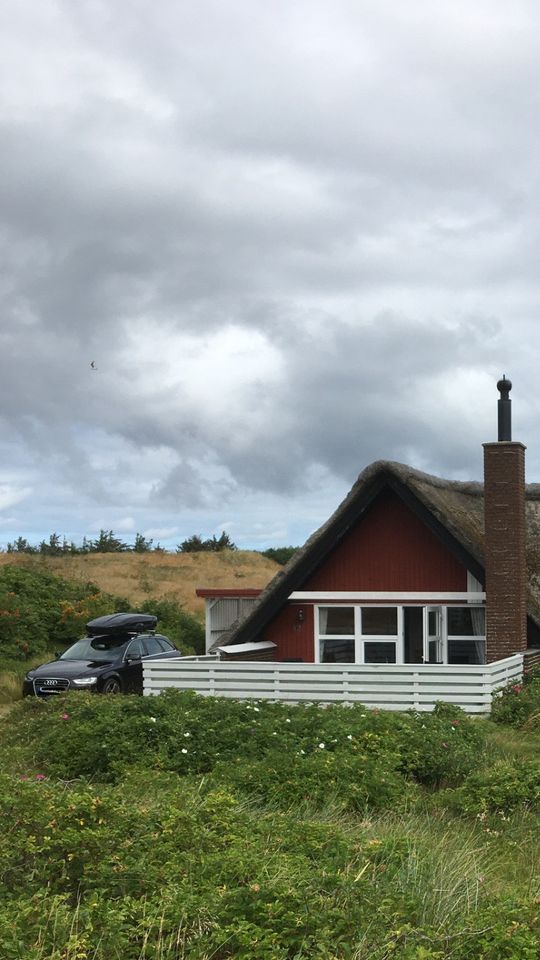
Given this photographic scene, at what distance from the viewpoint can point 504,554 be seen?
20.9m

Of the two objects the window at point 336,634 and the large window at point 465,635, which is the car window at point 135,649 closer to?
the window at point 336,634

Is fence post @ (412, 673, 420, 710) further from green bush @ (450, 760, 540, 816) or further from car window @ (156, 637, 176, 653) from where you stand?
car window @ (156, 637, 176, 653)

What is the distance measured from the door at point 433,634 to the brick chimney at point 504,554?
47.2 inches

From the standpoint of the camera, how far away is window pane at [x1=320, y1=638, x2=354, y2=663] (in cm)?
2286

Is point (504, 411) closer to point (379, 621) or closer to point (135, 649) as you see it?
point (379, 621)

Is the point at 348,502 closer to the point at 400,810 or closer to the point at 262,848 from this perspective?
the point at 400,810

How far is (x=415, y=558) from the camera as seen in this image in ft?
73.6

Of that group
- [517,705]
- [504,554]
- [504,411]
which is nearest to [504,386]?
[504,411]

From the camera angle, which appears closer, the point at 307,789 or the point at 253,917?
the point at 253,917

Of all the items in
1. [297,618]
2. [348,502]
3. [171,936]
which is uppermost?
[348,502]

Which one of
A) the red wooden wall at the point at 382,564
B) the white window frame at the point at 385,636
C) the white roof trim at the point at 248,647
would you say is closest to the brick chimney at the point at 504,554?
the white window frame at the point at 385,636

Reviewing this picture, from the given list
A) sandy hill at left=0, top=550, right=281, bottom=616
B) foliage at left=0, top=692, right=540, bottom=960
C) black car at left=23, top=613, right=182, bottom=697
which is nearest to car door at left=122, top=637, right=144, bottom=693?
black car at left=23, top=613, right=182, bottom=697

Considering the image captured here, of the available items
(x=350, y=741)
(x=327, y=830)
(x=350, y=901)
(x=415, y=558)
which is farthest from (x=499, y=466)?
(x=350, y=901)

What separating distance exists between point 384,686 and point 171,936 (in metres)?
12.3
